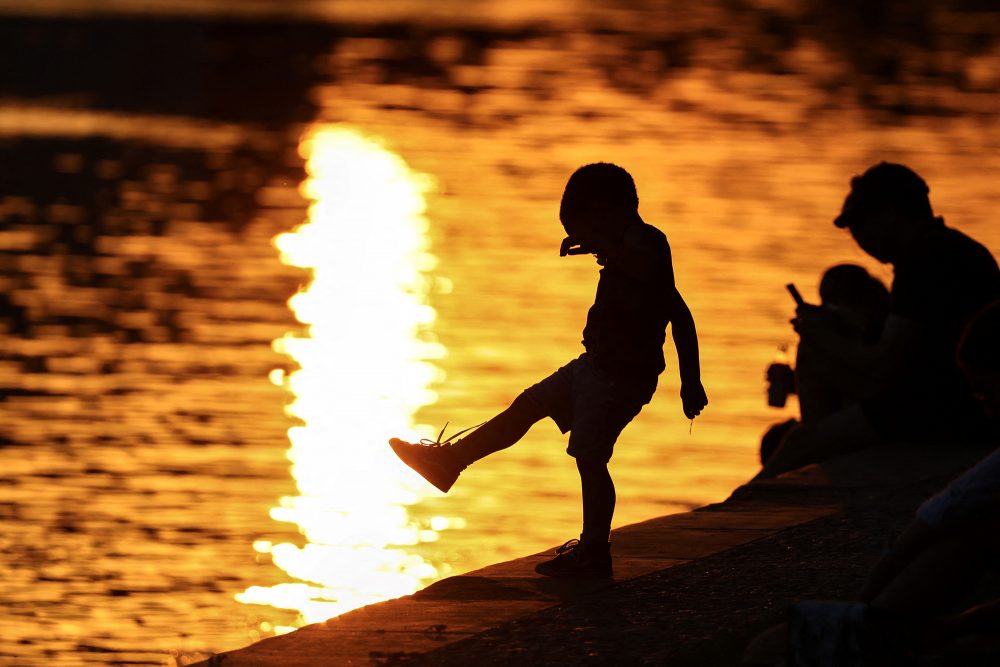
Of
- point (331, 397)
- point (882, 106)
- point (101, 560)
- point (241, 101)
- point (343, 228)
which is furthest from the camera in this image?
point (241, 101)

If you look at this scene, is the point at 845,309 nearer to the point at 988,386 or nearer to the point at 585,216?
the point at 585,216

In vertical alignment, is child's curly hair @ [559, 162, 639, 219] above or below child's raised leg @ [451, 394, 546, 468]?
above

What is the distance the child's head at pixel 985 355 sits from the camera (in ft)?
16.6

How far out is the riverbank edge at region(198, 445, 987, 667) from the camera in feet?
19.3

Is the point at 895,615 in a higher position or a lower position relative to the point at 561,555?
lower

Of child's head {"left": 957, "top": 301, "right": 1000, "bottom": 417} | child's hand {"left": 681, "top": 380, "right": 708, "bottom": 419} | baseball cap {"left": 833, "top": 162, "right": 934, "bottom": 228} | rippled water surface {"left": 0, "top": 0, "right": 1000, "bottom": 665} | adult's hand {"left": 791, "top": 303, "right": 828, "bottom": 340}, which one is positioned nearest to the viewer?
child's head {"left": 957, "top": 301, "right": 1000, "bottom": 417}

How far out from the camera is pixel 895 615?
5.05 meters

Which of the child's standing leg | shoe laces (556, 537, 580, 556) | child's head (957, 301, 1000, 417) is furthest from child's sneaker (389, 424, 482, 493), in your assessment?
child's head (957, 301, 1000, 417)

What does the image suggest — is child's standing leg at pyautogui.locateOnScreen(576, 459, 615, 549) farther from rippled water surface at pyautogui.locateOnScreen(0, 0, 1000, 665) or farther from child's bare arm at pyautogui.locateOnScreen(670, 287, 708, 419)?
rippled water surface at pyautogui.locateOnScreen(0, 0, 1000, 665)

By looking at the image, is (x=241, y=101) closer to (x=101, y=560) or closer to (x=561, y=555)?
(x=101, y=560)

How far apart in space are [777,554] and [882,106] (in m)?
20.7

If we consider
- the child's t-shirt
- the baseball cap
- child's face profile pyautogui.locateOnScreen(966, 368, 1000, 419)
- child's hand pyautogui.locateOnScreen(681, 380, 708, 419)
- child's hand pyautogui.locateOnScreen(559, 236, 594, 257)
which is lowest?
child's face profile pyautogui.locateOnScreen(966, 368, 1000, 419)

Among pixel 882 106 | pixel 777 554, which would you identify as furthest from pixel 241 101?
pixel 777 554

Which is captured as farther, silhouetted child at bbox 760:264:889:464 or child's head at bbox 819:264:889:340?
child's head at bbox 819:264:889:340
